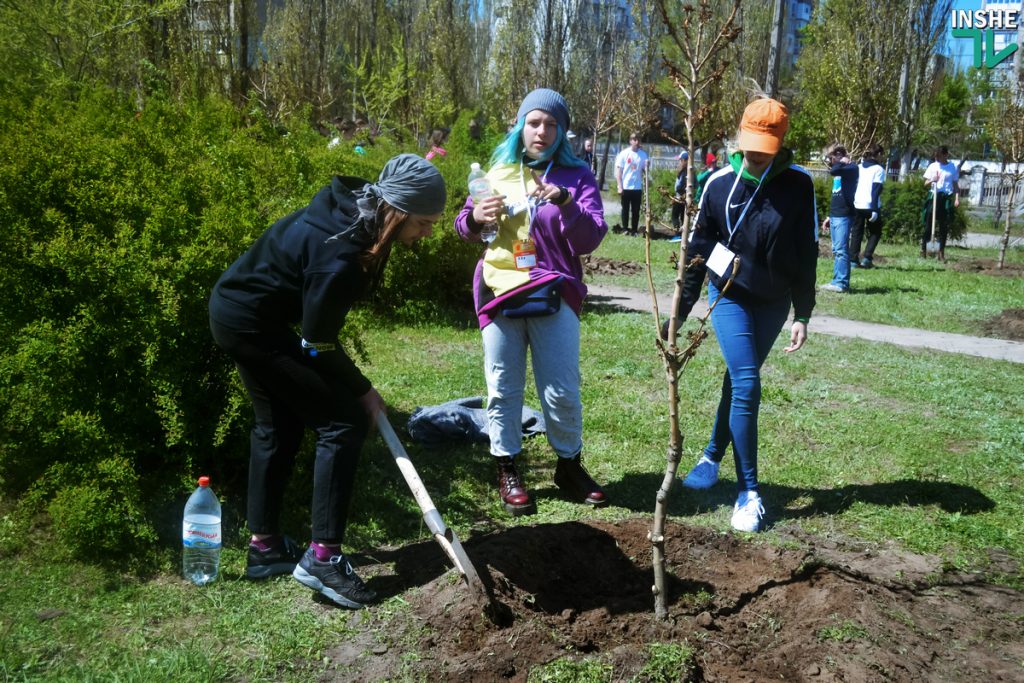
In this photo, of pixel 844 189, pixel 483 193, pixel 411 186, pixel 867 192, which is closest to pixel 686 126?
pixel 411 186

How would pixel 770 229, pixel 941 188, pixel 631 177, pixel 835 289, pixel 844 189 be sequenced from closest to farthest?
1. pixel 770 229
2. pixel 835 289
3. pixel 844 189
4. pixel 941 188
5. pixel 631 177

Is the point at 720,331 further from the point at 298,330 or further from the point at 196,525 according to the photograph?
the point at 196,525

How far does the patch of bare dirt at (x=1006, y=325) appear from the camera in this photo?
32.9 feet

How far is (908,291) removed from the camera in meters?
12.8

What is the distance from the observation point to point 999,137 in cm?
1728

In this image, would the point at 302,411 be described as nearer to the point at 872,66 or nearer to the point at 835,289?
the point at 835,289

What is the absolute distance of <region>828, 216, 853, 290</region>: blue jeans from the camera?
1253 centimetres

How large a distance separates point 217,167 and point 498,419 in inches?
84.0

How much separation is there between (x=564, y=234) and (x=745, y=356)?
41.9 inches

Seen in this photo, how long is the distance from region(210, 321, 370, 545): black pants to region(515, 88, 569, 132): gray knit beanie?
1.65 metres

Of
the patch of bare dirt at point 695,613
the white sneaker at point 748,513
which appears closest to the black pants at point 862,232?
the white sneaker at point 748,513

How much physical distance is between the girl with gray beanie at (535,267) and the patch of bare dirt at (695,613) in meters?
0.70

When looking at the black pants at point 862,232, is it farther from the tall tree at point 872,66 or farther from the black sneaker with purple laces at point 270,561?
the black sneaker with purple laces at point 270,561

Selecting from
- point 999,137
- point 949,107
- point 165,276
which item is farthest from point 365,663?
point 949,107
